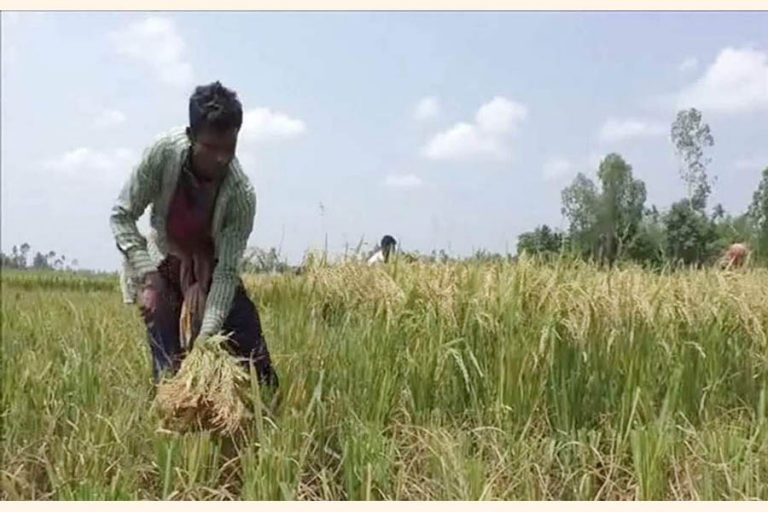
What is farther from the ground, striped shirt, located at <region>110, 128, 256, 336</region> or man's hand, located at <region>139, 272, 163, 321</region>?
striped shirt, located at <region>110, 128, 256, 336</region>

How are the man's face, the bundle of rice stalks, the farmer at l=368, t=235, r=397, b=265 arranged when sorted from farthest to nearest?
1. the farmer at l=368, t=235, r=397, b=265
2. the man's face
3. the bundle of rice stalks

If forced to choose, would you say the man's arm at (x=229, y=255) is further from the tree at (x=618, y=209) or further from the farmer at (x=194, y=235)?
the tree at (x=618, y=209)

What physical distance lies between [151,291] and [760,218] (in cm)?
300

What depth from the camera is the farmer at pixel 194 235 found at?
2188mm

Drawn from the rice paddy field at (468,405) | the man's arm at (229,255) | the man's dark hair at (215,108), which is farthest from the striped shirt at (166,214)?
the rice paddy field at (468,405)

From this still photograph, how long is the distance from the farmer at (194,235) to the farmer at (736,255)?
224 centimetres

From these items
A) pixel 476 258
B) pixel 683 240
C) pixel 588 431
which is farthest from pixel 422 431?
pixel 683 240

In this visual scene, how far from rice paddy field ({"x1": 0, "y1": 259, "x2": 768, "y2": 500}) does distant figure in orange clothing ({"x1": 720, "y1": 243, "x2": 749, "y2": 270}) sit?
1.24ft

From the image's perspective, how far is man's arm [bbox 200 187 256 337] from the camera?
88.7 inches

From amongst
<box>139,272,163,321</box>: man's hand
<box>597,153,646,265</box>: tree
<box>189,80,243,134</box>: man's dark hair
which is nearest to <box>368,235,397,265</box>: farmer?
<box>597,153,646,265</box>: tree

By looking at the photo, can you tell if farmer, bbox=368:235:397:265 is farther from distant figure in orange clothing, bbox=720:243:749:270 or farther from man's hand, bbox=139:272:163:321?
man's hand, bbox=139:272:163:321

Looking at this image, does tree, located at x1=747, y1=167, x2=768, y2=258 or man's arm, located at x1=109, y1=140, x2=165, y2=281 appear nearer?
man's arm, located at x1=109, y1=140, x2=165, y2=281

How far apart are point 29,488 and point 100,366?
2.49ft

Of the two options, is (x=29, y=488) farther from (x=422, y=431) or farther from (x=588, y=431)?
(x=588, y=431)
